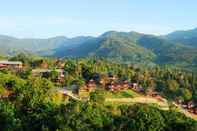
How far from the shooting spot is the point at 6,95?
65.8 metres

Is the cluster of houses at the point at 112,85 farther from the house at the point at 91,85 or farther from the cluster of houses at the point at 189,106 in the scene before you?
the cluster of houses at the point at 189,106

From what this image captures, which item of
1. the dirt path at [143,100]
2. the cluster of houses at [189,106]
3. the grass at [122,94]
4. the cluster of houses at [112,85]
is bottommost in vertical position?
the cluster of houses at [189,106]

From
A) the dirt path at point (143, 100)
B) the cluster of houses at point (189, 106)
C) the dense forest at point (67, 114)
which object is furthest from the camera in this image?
the cluster of houses at point (189, 106)

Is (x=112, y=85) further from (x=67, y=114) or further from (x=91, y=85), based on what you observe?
(x=67, y=114)

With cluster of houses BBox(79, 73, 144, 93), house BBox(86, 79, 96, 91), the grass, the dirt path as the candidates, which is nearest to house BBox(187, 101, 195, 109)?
the dirt path

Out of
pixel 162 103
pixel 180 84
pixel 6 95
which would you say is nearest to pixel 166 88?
pixel 180 84

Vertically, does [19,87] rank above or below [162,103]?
above

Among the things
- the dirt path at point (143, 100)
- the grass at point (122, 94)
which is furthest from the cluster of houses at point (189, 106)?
the grass at point (122, 94)

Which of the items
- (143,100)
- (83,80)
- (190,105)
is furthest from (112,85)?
(190,105)

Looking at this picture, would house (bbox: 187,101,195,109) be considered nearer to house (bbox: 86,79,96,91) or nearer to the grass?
the grass

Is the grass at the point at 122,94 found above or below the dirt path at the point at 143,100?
above

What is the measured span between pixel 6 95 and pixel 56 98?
8151 mm

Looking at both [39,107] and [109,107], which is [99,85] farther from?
[39,107]

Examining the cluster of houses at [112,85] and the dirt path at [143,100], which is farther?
the cluster of houses at [112,85]
